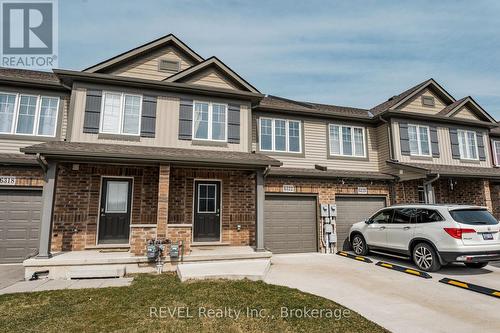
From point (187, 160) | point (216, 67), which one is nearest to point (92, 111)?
point (187, 160)

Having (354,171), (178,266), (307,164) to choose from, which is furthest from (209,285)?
(354,171)

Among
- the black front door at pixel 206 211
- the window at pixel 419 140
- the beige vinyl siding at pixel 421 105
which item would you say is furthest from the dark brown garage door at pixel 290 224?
the beige vinyl siding at pixel 421 105

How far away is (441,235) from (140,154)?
8.57 meters

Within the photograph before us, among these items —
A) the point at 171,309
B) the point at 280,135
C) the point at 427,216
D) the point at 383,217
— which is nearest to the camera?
the point at 171,309

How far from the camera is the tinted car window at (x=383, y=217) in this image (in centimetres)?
912

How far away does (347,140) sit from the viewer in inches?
493

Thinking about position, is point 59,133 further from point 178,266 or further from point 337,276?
point 337,276

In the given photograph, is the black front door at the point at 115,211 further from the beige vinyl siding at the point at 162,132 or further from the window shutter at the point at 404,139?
the window shutter at the point at 404,139

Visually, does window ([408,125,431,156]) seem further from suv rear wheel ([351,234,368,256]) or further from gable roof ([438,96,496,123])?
suv rear wheel ([351,234,368,256])

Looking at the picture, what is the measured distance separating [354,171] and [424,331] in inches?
334

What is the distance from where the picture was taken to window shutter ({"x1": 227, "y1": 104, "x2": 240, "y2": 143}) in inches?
403

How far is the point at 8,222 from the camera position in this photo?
8.66 meters

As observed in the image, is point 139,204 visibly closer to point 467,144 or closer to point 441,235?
point 441,235

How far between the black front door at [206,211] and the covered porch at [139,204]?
0.04 m
